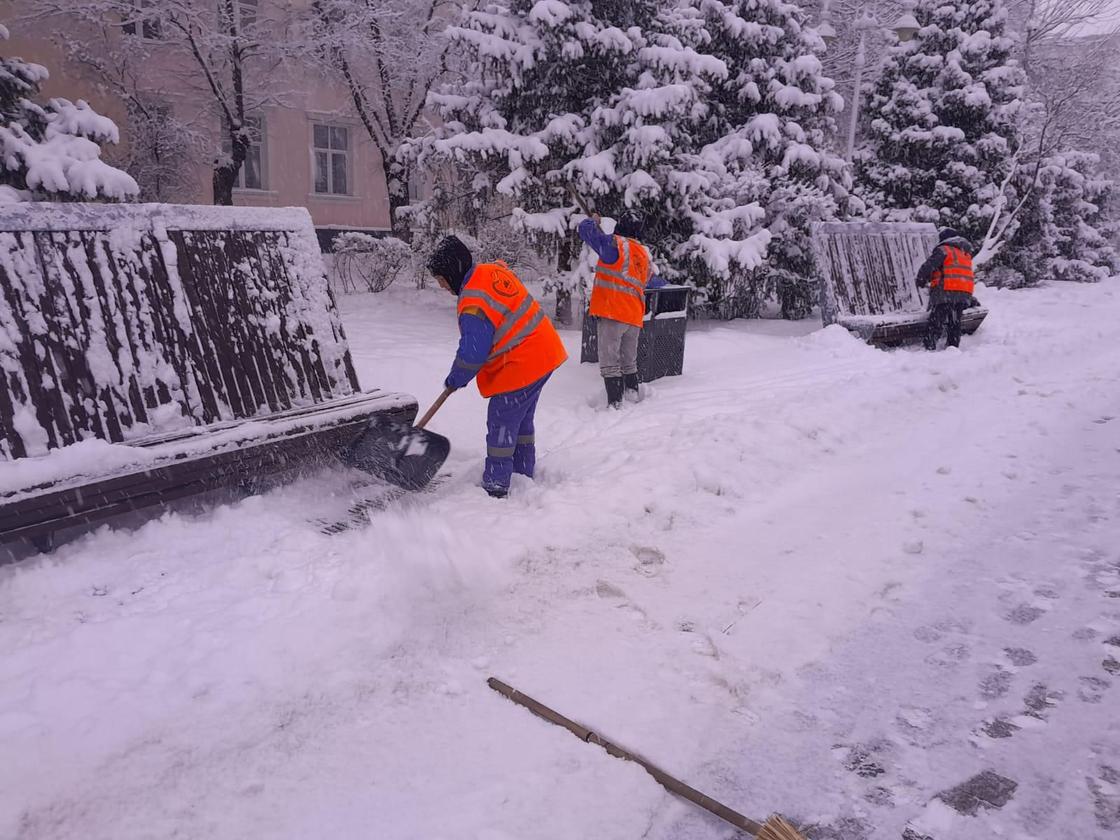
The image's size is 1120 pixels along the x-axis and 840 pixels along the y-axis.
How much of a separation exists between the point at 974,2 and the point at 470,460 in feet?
57.2

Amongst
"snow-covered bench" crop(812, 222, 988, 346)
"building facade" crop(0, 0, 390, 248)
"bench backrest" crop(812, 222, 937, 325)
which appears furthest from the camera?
"building facade" crop(0, 0, 390, 248)

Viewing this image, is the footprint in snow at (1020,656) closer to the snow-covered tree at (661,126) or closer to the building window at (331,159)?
the snow-covered tree at (661,126)

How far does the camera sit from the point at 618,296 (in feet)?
21.4

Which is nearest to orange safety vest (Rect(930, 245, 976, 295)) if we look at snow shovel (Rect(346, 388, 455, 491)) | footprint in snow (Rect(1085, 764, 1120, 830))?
snow shovel (Rect(346, 388, 455, 491))

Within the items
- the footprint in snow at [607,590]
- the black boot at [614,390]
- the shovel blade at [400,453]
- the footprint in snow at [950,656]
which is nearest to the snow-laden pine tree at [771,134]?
the black boot at [614,390]

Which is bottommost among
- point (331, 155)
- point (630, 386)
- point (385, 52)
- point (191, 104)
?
point (630, 386)

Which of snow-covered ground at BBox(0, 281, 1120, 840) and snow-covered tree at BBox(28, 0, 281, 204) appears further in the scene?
snow-covered tree at BBox(28, 0, 281, 204)

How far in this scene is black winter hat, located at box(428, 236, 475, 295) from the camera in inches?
168

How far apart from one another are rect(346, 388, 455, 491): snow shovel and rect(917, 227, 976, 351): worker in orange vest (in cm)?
716

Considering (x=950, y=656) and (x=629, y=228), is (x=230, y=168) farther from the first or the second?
(x=950, y=656)

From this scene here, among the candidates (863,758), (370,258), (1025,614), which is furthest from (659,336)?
(370,258)

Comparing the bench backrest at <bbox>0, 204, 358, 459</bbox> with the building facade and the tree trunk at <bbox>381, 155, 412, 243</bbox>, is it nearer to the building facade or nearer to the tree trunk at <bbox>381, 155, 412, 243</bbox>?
the tree trunk at <bbox>381, 155, 412, 243</bbox>

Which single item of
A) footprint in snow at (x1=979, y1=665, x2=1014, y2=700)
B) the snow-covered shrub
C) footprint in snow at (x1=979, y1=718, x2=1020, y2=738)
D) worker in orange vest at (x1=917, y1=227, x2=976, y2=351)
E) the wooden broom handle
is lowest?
the snow-covered shrub

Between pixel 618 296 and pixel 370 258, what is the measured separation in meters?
7.60
